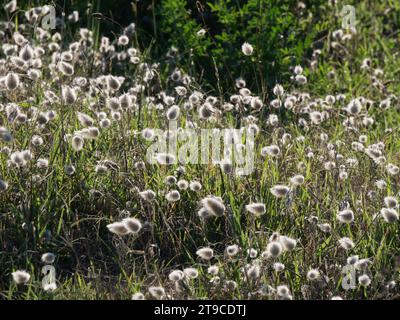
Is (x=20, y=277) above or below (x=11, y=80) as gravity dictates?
below

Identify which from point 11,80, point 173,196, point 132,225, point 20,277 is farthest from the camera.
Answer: point 11,80

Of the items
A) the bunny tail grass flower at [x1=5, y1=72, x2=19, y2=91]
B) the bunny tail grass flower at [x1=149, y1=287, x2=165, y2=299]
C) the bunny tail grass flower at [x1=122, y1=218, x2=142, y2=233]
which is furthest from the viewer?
the bunny tail grass flower at [x1=5, y1=72, x2=19, y2=91]

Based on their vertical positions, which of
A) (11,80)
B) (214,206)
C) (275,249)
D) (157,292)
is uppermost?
(11,80)

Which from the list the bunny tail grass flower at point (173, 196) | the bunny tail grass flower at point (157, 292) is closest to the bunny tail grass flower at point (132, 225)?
the bunny tail grass flower at point (157, 292)

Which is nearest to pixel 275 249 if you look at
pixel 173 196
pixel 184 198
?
pixel 173 196

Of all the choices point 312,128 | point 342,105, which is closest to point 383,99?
point 342,105

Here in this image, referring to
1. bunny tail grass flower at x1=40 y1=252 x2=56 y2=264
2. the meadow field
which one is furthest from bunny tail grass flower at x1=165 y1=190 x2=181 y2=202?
bunny tail grass flower at x1=40 y1=252 x2=56 y2=264

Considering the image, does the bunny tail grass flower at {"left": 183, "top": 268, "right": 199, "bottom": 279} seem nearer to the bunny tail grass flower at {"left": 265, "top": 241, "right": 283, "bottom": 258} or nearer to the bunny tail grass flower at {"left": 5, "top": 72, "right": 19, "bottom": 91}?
the bunny tail grass flower at {"left": 265, "top": 241, "right": 283, "bottom": 258}

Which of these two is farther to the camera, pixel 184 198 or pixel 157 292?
pixel 184 198

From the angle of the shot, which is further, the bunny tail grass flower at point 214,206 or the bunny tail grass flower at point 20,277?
the bunny tail grass flower at point 214,206

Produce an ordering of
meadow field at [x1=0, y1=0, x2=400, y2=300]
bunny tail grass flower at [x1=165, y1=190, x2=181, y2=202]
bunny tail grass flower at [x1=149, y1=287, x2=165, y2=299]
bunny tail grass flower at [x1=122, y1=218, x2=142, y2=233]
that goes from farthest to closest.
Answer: bunny tail grass flower at [x1=165, y1=190, x2=181, y2=202]
meadow field at [x1=0, y1=0, x2=400, y2=300]
bunny tail grass flower at [x1=122, y1=218, x2=142, y2=233]
bunny tail grass flower at [x1=149, y1=287, x2=165, y2=299]

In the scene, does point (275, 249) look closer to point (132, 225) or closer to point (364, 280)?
point (364, 280)

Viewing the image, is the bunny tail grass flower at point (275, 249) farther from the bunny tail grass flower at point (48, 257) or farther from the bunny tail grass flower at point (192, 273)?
the bunny tail grass flower at point (48, 257)
